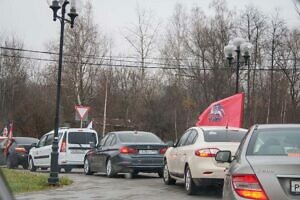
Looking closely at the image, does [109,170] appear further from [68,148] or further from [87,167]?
[68,148]

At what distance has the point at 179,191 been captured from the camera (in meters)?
13.0

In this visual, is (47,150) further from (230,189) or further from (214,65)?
(214,65)

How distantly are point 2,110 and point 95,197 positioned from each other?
56.6 m

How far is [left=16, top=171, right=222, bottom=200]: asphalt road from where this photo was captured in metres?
11.9

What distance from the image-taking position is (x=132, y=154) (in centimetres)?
1631

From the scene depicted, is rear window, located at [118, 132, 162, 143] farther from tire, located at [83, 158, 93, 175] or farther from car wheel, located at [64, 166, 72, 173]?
car wheel, located at [64, 166, 72, 173]

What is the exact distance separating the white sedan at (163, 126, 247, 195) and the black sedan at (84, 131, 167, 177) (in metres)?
2.99

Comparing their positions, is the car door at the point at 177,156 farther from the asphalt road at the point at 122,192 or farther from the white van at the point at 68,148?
the white van at the point at 68,148

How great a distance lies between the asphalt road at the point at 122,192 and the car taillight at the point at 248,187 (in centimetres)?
553

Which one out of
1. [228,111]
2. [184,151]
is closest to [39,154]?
[228,111]

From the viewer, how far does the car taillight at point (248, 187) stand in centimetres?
590

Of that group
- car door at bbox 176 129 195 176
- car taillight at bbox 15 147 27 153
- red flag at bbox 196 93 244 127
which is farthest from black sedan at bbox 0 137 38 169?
car door at bbox 176 129 195 176

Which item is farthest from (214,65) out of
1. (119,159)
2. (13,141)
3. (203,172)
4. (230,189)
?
(230,189)

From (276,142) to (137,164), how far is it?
9580 mm
